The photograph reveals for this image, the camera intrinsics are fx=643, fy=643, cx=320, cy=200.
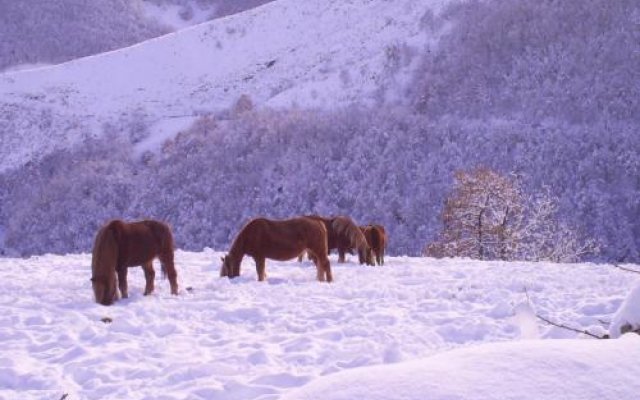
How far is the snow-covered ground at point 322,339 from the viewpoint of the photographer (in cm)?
215

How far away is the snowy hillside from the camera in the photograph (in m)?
57.0

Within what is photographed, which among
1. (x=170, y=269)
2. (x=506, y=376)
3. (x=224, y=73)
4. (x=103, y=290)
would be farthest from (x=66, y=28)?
(x=506, y=376)

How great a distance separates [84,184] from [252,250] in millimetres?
47116

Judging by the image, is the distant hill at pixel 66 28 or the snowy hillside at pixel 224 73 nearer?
the snowy hillside at pixel 224 73

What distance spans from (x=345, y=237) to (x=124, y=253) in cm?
622

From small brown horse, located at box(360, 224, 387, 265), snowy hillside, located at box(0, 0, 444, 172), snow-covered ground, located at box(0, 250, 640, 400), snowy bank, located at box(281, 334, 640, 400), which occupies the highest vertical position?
snowy hillside, located at box(0, 0, 444, 172)

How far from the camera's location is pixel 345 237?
14.7 metres

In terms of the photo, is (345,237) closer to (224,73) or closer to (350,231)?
(350,231)

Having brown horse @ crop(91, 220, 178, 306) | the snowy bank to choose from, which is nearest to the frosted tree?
brown horse @ crop(91, 220, 178, 306)

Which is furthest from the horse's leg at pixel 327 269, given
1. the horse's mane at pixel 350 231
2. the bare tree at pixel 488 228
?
the bare tree at pixel 488 228

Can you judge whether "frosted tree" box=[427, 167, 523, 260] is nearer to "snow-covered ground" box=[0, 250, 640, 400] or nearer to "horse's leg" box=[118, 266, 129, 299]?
"snow-covered ground" box=[0, 250, 640, 400]

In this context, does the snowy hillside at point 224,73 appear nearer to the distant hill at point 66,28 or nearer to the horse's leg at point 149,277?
the distant hill at point 66,28

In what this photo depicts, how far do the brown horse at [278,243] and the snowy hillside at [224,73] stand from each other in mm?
42055

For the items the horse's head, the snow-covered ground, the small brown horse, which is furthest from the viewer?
the small brown horse
